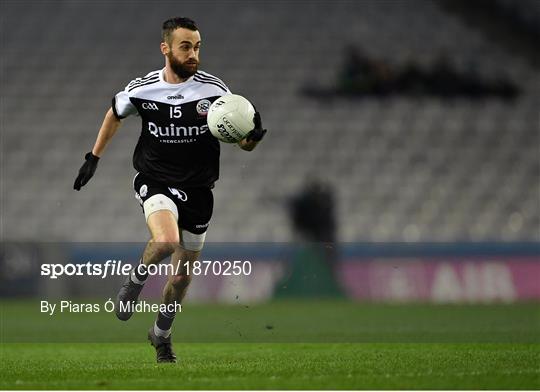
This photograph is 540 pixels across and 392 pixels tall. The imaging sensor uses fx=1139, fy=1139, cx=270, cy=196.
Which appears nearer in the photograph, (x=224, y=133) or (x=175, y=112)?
(x=224, y=133)

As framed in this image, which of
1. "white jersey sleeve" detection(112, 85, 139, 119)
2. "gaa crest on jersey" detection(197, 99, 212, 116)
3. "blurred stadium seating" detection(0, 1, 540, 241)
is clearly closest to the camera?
"gaa crest on jersey" detection(197, 99, 212, 116)

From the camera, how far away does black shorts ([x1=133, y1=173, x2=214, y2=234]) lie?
27.8ft

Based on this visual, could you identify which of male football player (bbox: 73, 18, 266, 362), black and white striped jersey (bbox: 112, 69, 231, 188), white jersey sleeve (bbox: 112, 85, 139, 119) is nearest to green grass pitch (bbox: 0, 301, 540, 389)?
male football player (bbox: 73, 18, 266, 362)

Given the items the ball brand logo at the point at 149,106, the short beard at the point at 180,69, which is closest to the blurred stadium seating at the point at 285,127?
the ball brand logo at the point at 149,106

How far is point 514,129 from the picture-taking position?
79.9 ft

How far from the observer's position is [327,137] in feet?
79.4

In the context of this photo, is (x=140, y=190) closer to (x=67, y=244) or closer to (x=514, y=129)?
(x=67, y=244)

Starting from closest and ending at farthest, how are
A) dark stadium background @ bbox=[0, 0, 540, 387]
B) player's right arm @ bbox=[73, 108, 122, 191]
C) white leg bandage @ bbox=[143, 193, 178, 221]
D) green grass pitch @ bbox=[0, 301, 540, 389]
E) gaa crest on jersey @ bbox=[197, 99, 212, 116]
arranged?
green grass pitch @ bbox=[0, 301, 540, 389], white leg bandage @ bbox=[143, 193, 178, 221], gaa crest on jersey @ bbox=[197, 99, 212, 116], player's right arm @ bbox=[73, 108, 122, 191], dark stadium background @ bbox=[0, 0, 540, 387]

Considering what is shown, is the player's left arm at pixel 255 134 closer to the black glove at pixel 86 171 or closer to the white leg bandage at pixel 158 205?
the white leg bandage at pixel 158 205

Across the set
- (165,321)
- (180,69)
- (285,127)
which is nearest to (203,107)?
(180,69)

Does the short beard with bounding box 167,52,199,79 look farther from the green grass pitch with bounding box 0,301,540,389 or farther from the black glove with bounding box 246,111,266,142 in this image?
the green grass pitch with bounding box 0,301,540,389

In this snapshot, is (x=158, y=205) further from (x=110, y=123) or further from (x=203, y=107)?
(x=110, y=123)

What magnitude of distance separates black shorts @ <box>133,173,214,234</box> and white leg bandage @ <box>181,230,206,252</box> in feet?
0.10

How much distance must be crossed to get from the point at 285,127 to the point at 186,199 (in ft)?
52.7
